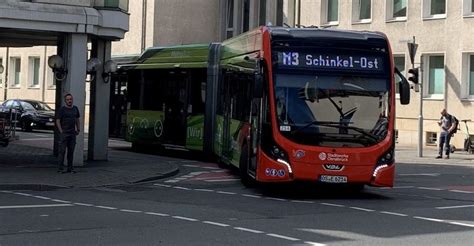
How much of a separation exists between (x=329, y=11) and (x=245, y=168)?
83.8 feet

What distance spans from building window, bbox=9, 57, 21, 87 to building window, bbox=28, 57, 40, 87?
1.63 metres

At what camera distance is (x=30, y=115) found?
40.3m

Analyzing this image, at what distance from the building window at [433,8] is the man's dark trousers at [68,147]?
857 inches

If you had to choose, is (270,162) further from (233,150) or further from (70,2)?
(70,2)

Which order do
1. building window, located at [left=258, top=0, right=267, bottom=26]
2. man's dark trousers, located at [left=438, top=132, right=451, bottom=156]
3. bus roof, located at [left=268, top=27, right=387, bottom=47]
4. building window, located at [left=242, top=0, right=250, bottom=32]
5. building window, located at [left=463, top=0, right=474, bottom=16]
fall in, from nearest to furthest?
1. bus roof, located at [left=268, top=27, right=387, bottom=47]
2. man's dark trousers, located at [left=438, top=132, right=451, bottom=156]
3. building window, located at [left=463, top=0, right=474, bottom=16]
4. building window, located at [left=258, top=0, right=267, bottom=26]
5. building window, located at [left=242, top=0, right=250, bottom=32]

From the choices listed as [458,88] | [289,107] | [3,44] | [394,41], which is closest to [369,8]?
[394,41]

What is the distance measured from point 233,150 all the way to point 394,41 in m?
20.7

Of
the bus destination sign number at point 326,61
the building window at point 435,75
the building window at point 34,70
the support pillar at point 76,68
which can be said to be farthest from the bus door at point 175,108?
the building window at point 34,70

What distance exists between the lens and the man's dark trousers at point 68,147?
19141 millimetres

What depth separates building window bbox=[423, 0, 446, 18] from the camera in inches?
1425

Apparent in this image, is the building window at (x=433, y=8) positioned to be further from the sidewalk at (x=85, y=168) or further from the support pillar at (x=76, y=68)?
the support pillar at (x=76, y=68)

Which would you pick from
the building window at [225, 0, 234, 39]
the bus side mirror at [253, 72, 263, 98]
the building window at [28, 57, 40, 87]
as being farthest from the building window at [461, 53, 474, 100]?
the building window at [28, 57, 40, 87]

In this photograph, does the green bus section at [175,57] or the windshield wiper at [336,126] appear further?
the green bus section at [175,57]

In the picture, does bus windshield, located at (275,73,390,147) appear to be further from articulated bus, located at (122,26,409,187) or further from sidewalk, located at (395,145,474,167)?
sidewalk, located at (395,145,474,167)
